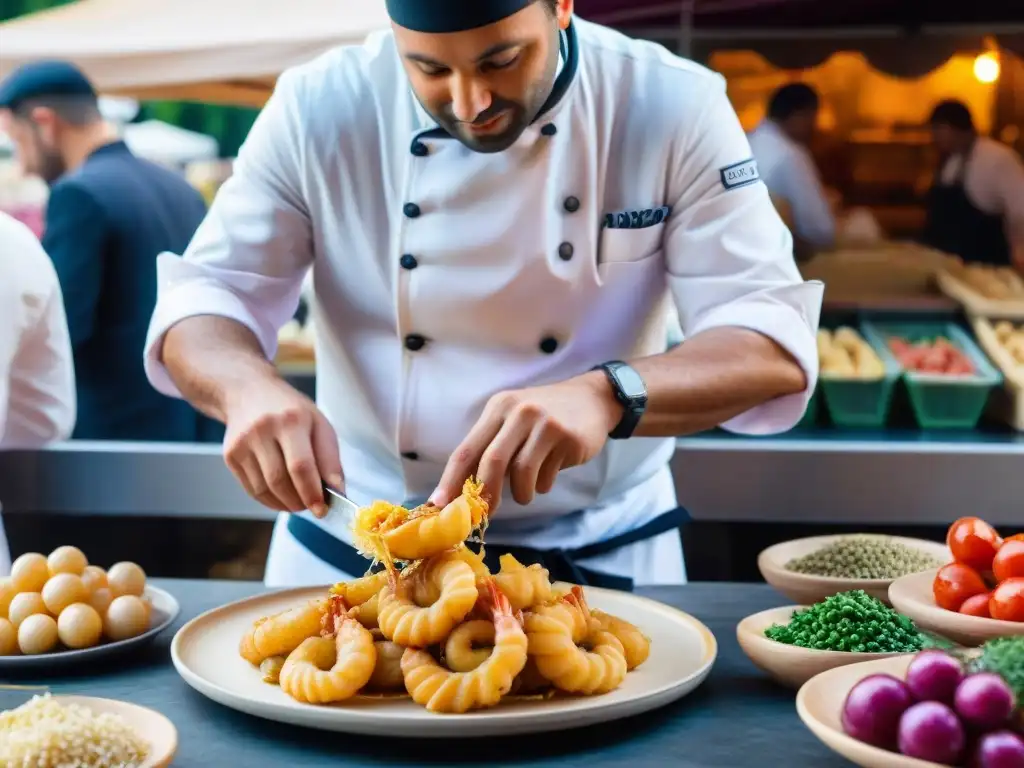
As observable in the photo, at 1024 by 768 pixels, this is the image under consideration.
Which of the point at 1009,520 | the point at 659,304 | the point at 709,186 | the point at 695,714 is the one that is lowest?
the point at 1009,520

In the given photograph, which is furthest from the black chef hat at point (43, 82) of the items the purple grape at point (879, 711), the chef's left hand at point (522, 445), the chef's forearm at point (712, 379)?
the purple grape at point (879, 711)

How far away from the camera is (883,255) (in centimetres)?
406

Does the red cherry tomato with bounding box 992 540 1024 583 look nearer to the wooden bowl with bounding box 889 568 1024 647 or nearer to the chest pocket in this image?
the wooden bowl with bounding box 889 568 1024 647

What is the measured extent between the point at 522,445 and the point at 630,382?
0.90 feet

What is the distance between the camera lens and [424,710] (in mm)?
1463

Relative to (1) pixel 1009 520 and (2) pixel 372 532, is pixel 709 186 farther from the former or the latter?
(1) pixel 1009 520

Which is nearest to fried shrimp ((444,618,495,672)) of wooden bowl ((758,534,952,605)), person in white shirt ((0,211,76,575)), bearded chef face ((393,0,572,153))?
wooden bowl ((758,534,952,605))

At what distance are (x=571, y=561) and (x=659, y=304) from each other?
0.53 m

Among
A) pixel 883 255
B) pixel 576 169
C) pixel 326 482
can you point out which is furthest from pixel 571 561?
pixel 883 255

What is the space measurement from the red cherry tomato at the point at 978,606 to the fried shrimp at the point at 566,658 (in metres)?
0.45

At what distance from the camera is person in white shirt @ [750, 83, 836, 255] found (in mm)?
4066

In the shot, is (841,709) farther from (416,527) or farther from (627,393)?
(627,393)

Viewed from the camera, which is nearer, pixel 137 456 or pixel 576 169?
pixel 576 169

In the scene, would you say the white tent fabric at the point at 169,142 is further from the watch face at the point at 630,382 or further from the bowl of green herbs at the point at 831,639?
the bowl of green herbs at the point at 831,639
